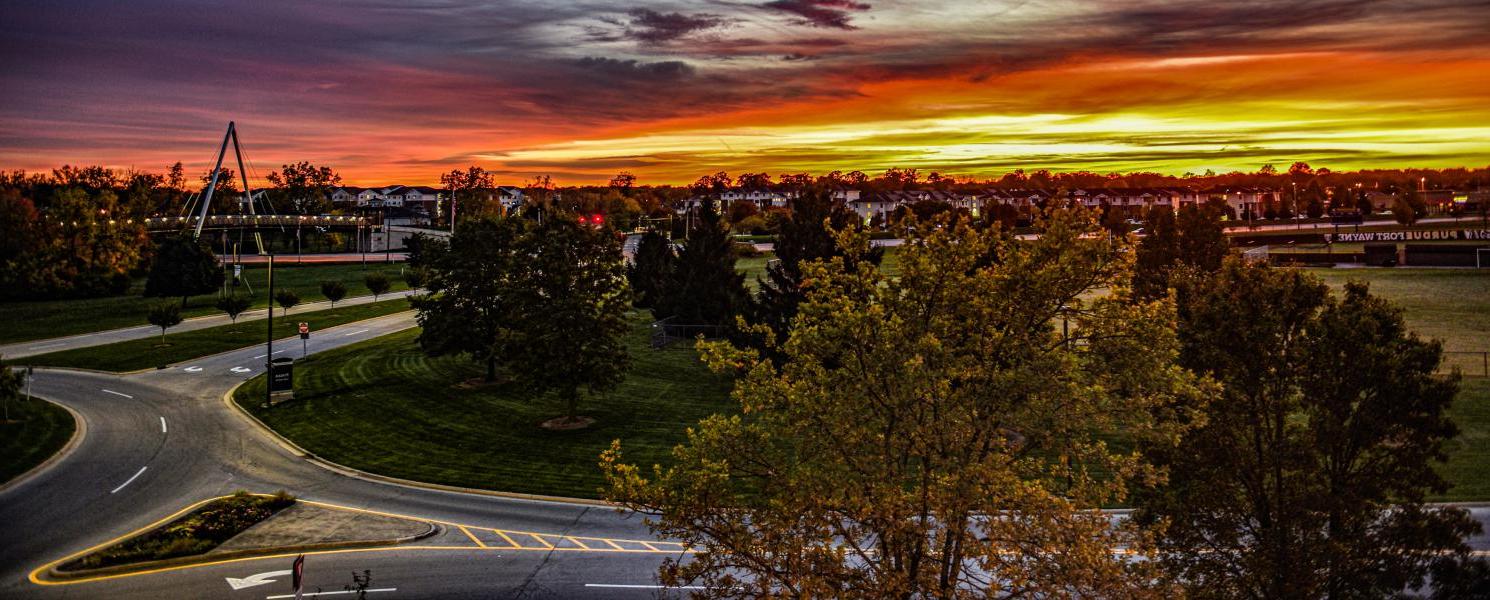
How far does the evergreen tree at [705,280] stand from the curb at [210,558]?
3124cm

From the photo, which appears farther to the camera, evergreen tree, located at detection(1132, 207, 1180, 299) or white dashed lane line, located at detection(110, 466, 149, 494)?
evergreen tree, located at detection(1132, 207, 1180, 299)

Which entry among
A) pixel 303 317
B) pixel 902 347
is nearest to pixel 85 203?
pixel 303 317

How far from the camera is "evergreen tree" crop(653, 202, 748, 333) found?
5628 cm

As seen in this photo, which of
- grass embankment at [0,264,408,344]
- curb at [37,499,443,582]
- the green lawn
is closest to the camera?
curb at [37,499,443,582]

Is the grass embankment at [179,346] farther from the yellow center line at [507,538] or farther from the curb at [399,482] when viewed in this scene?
the yellow center line at [507,538]

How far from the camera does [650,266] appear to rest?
6862cm

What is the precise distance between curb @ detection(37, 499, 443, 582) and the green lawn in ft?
18.2

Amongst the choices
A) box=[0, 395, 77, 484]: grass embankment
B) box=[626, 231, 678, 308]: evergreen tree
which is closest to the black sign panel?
box=[0, 395, 77, 484]: grass embankment

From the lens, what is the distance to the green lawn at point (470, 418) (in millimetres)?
32906

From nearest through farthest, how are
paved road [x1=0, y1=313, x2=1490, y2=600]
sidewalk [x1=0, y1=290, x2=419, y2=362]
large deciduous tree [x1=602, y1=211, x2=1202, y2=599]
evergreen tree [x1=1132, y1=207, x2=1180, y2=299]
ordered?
large deciduous tree [x1=602, y1=211, x2=1202, y2=599] < paved road [x1=0, y1=313, x2=1490, y2=600] < evergreen tree [x1=1132, y1=207, x2=1180, y2=299] < sidewalk [x1=0, y1=290, x2=419, y2=362]

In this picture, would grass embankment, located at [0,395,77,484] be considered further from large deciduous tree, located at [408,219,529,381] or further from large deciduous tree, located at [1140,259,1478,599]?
large deciduous tree, located at [1140,259,1478,599]

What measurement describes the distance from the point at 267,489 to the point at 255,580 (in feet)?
29.1

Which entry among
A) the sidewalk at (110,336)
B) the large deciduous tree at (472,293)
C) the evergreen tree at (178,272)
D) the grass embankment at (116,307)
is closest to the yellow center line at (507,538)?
the large deciduous tree at (472,293)

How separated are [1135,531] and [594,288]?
28.8 metres
